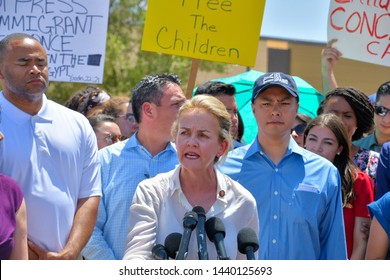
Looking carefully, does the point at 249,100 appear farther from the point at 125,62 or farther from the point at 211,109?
the point at 125,62

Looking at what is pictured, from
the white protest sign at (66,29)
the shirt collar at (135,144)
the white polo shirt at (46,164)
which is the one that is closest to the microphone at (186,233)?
the white polo shirt at (46,164)

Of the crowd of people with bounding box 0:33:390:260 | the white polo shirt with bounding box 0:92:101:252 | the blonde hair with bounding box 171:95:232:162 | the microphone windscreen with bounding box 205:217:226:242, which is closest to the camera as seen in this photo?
the microphone windscreen with bounding box 205:217:226:242

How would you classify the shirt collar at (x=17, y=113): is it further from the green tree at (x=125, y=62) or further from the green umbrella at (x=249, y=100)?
the green tree at (x=125, y=62)

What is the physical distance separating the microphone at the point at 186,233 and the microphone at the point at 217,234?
105 millimetres

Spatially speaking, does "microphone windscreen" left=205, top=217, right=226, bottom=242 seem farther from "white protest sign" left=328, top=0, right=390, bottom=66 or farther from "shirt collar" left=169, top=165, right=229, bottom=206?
"white protest sign" left=328, top=0, right=390, bottom=66

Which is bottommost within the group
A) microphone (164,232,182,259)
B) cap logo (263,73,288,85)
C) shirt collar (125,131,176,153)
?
microphone (164,232,182,259)

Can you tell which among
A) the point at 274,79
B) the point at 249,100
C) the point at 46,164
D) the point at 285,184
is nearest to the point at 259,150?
the point at 285,184

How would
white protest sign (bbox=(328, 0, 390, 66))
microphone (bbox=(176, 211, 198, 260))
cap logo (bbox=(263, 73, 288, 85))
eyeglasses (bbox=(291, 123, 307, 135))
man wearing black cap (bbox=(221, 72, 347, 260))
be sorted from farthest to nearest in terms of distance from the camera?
white protest sign (bbox=(328, 0, 390, 66)) → eyeglasses (bbox=(291, 123, 307, 135)) → cap logo (bbox=(263, 73, 288, 85)) → man wearing black cap (bbox=(221, 72, 347, 260)) → microphone (bbox=(176, 211, 198, 260))

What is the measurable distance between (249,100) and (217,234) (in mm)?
5249

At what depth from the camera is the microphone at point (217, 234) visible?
12.1ft

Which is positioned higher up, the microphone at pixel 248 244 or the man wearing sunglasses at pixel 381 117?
the man wearing sunglasses at pixel 381 117

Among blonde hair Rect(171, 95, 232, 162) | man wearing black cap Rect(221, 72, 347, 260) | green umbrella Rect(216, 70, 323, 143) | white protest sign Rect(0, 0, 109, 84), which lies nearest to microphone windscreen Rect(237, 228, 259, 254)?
blonde hair Rect(171, 95, 232, 162)

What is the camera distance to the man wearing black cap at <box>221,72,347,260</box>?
5109 millimetres

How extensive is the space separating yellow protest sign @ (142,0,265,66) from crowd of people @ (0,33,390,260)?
1.34 meters
